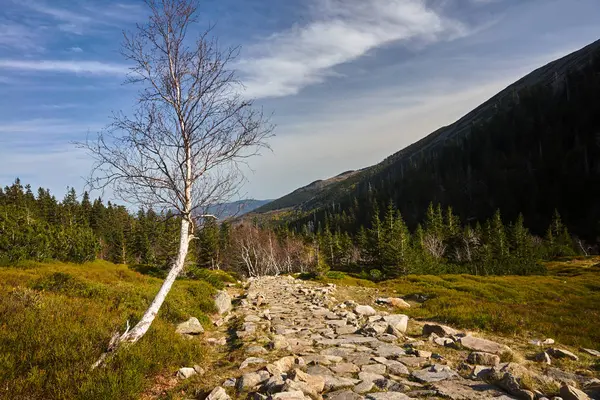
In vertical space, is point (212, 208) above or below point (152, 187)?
below

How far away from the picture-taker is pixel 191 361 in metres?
6.70

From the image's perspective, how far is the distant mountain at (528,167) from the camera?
108 m

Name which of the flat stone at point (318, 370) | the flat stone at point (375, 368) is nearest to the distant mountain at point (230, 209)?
the flat stone at point (318, 370)

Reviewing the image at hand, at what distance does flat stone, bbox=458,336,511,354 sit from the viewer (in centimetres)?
687

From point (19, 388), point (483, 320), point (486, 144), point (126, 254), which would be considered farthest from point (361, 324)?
point (486, 144)

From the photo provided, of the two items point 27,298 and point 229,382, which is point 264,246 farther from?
point 229,382

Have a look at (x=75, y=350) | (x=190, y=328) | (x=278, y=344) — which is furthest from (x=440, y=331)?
(x=75, y=350)

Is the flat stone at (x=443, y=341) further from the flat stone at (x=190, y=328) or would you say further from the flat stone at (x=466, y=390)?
the flat stone at (x=190, y=328)

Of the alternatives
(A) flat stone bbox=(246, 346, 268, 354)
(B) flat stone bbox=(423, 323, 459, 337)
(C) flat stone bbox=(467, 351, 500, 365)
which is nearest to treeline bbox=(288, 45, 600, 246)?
(B) flat stone bbox=(423, 323, 459, 337)

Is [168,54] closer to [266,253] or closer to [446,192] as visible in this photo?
[266,253]

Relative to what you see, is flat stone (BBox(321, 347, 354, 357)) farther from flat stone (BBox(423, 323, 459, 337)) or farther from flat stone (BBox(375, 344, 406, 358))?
flat stone (BBox(423, 323, 459, 337))

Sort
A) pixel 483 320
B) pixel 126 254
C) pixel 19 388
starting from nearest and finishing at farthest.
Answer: pixel 19 388 → pixel 483 320 → pixel 126 254

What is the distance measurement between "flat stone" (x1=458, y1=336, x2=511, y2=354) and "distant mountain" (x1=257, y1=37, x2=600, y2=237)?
10343 cm

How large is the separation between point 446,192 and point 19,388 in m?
158
